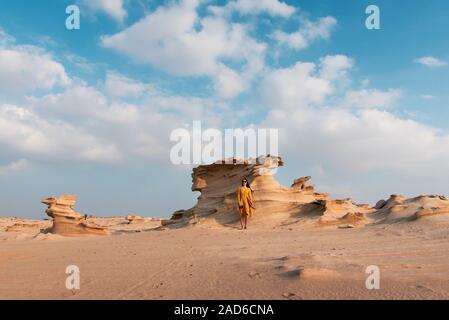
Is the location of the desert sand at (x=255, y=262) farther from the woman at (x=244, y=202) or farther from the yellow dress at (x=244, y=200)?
the yellow dress at (x=244, y=200)

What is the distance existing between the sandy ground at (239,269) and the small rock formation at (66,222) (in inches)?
179

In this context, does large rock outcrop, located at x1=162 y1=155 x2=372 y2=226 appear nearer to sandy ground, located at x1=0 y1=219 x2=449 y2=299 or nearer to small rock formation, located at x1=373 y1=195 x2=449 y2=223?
small rock formation, located at x1=373 y1=195 x2=449 y2=223

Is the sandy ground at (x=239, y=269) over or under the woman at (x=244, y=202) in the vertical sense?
under

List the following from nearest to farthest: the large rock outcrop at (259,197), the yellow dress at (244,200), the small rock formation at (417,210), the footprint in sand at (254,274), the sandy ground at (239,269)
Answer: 1. the sandy ground at (239,269)
2. the footprint in sand at (254,274)
3. the small rock formation at (417,210)
4. the yellow dress at (244,200)
5. the large rock outcrop at (259,197)

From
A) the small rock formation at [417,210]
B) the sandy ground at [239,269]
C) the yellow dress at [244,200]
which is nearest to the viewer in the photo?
the sandy ground at [239,269]

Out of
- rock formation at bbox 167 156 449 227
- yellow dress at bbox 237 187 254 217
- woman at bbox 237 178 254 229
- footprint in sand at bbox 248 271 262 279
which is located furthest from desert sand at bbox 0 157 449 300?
yellow dress at bbox 237 187 254 217

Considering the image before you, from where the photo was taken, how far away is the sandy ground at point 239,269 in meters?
4.56

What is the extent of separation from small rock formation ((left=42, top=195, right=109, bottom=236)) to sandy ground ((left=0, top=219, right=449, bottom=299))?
455 cm

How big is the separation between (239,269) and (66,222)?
34.6ft

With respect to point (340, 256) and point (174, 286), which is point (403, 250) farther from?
point (174, 286)

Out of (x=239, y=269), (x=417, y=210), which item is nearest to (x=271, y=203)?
(x=417, y=210)

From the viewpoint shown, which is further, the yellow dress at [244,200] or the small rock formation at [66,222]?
the yellow dress at [244,200]

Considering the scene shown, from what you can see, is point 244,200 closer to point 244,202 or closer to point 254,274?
point 244,202

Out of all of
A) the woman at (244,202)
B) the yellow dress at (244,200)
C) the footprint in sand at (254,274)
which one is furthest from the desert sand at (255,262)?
the yellow dress at (244,200)
